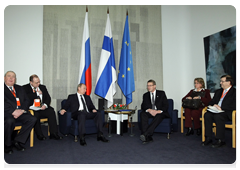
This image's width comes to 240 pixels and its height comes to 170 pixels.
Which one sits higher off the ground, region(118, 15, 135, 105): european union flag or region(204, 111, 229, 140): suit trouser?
region(118, 15, 135, 105): european union flag

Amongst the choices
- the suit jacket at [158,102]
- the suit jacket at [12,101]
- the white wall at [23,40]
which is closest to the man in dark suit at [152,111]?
the suit jacket at [158,102]

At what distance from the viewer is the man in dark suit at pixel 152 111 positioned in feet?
12.5

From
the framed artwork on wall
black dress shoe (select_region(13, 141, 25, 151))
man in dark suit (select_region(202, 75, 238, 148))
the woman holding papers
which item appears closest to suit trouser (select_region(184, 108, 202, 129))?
the woman holding papers

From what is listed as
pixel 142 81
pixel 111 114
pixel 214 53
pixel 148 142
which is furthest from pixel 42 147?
pixel 214 53

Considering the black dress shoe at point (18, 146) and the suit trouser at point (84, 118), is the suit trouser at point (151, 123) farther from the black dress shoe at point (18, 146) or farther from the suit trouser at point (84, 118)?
the black dress shoe at point (18, 146)

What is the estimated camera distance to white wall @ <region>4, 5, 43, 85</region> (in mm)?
5127

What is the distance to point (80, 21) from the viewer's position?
18.8 feet

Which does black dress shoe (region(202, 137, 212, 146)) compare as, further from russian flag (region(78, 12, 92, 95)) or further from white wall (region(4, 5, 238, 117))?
russian flag (region(78, 12, 92, 95))

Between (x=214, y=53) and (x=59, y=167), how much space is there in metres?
4.95

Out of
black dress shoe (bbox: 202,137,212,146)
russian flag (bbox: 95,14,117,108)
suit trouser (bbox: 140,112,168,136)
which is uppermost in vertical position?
russian flag (bbox: 95,14,117,108)

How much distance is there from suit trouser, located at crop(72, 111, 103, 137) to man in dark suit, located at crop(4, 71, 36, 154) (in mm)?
806

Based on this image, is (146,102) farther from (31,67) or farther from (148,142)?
(31,67)

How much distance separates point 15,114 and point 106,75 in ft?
8.22

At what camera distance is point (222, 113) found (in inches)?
138
